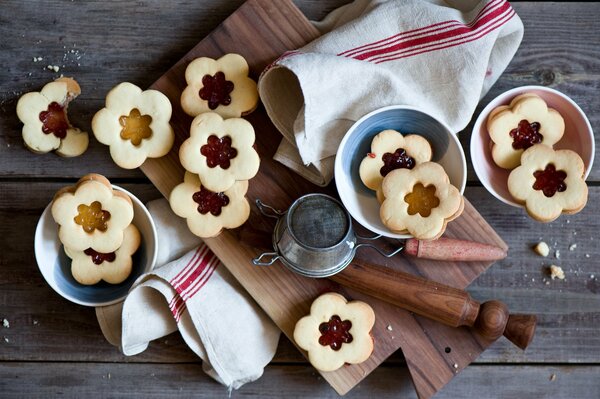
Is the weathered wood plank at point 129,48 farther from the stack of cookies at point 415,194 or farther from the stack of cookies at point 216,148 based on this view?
the stack of cookies at point 415,194

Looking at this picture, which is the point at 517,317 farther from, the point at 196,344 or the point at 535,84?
the point at 196,344

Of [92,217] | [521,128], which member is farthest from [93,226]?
[521,128]

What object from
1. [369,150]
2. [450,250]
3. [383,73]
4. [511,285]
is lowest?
[511,285]

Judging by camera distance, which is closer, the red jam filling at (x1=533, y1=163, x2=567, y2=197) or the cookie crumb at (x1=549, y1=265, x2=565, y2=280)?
the red jam filling at (x1=533, y1=163, x2=567, y2=197)

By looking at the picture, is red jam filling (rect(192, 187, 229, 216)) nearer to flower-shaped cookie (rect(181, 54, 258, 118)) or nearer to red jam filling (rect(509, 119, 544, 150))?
flower-shaped cookie (rect(181, 54, 258, 118))

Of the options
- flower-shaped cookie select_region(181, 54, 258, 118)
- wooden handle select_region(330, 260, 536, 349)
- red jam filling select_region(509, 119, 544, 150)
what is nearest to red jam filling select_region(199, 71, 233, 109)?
flower-shaped cookie select_region(181, 54, 258, 118)

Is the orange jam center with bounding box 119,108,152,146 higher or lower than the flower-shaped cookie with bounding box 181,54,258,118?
lower

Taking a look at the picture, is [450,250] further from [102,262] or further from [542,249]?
[102,262]
